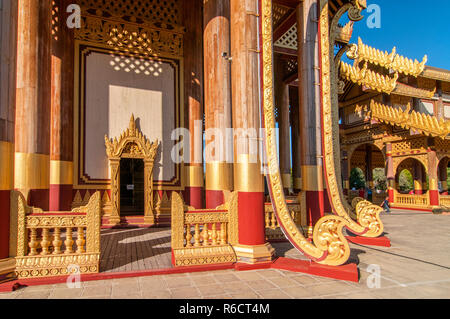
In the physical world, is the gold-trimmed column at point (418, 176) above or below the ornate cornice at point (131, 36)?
below

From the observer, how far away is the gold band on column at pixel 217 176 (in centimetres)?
872

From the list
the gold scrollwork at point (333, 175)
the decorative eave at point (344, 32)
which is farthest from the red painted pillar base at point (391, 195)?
the gold scrollwork at point (333, 175)

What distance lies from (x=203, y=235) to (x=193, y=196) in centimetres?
620

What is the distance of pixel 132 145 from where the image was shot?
1094 cm

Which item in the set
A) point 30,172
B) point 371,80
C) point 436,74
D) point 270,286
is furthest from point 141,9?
point 436,74

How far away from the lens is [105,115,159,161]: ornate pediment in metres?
10.6

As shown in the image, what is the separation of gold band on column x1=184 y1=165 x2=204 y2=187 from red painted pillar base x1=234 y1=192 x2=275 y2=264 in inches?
255

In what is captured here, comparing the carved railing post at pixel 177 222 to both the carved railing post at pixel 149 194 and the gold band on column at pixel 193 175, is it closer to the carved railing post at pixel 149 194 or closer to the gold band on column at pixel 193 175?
the carved railing post at pixel 149 194

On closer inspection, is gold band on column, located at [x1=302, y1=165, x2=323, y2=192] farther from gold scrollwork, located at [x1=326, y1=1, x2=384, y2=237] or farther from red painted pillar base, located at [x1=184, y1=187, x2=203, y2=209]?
red painted pillar base, located at [x1=184, y1=187, x2=203, y2=209]

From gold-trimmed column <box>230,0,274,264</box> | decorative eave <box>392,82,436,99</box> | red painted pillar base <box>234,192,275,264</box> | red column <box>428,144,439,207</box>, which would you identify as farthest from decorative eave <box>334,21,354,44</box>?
red painted pillar base <box>234,192,275,264</box>

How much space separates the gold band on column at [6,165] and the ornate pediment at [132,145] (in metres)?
6.11

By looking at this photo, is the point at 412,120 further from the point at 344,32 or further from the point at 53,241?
the point at 53,241
